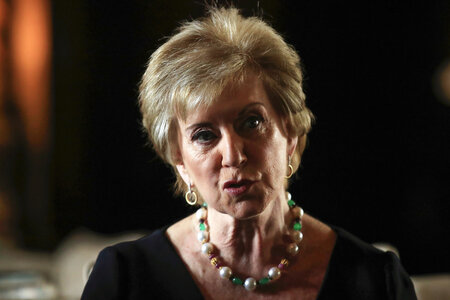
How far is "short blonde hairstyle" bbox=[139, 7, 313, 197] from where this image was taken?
1117 millimetres

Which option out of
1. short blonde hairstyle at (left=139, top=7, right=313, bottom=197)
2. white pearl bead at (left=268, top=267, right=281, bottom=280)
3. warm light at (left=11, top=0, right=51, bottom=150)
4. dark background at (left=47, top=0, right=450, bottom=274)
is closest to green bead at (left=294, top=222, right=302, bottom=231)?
white pearl bead at (left=268, top=267, right=281, bottom=280)

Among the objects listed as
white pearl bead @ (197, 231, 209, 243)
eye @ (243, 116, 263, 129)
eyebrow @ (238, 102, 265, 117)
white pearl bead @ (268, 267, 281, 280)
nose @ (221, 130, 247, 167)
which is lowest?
white pearl bead @ (268, 267, 281, 280)

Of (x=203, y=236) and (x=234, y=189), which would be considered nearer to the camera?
(x=234, y=189)

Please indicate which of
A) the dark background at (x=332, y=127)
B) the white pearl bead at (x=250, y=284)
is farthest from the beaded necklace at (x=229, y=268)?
the dark background at (x=332, y=127)

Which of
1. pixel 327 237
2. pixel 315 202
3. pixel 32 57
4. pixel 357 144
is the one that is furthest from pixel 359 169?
pixel 32 57

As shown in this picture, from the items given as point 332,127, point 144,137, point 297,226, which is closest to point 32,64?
point 144,137

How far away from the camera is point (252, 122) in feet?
3.71

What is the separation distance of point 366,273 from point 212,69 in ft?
1.84

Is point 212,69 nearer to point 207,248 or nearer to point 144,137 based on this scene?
point 207,248

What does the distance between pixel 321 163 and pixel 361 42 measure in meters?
0.56

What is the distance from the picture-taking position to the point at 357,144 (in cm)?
266

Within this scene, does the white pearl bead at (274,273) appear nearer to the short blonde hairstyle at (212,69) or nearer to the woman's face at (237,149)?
the woman's face at (237,149)

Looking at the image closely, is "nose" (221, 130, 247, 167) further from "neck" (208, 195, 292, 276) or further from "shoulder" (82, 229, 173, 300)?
"shoulder" (82, 229, 173, 300)

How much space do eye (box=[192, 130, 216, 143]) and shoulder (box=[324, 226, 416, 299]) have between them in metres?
0.41
